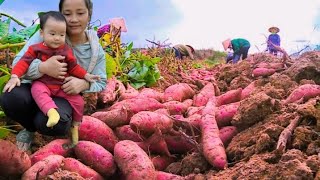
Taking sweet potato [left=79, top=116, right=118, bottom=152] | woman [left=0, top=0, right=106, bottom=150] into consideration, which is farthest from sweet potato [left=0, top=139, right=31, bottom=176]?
sweet potato [left=79, top=116, right=118, bottom=152]

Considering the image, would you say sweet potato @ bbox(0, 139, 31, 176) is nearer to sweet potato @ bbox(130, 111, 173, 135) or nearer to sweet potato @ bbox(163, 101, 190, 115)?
sweet potato @ bbox(130, 111, 173, 135)

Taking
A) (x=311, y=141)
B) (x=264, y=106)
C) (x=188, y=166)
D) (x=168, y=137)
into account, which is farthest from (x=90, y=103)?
(x=311, y=141)

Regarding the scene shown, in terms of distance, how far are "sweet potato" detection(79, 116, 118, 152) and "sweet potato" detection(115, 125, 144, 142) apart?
0.06 metres

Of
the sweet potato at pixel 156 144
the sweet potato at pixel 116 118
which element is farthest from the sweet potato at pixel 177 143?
the sweet potato at pixel 116 118

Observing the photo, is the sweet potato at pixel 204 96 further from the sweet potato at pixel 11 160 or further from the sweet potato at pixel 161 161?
the sweet potato at pixel 11 160

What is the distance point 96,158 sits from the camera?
2572 mm

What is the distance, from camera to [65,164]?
244cm

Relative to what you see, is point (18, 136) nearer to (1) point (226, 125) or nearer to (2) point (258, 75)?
(1) point (226, 125)

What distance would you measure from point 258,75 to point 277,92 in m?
0.90

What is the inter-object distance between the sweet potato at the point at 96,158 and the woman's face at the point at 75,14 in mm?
600

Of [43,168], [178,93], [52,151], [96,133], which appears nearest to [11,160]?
[43,168]

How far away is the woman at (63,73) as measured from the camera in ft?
7.85

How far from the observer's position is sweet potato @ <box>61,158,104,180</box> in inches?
96.0

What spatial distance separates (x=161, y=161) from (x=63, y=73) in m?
0.77
